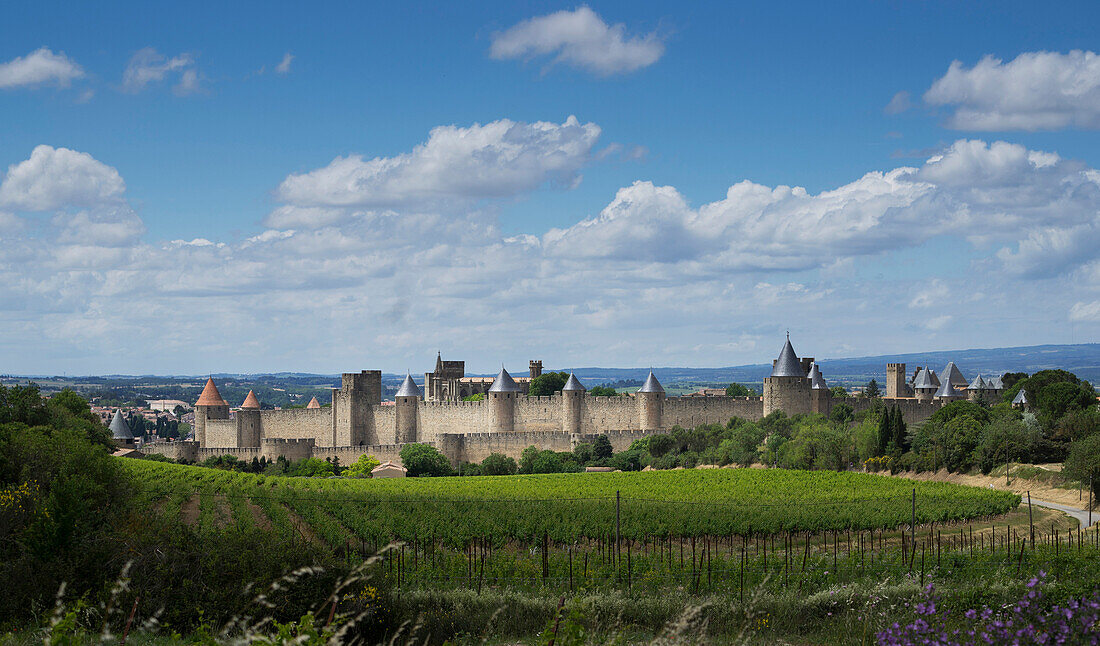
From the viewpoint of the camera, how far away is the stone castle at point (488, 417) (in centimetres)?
5422

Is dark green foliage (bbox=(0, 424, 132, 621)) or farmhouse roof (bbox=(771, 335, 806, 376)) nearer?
dark green foliage (bbox=(0, 424, 132, 621))

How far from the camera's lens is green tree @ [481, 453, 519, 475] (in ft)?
165

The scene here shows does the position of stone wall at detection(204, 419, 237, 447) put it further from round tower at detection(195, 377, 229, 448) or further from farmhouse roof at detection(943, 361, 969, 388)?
farmhouse roof at detection(943, 361, 969, 388)

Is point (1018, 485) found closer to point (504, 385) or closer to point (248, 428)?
point (504, 385)

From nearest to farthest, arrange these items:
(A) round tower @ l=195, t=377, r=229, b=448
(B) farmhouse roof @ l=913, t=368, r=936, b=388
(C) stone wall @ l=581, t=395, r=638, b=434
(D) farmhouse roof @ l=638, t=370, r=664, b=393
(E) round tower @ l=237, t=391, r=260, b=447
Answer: (C) stone wall @ l=581, t=395, r=638, b=434, (D) farmhouse roof @ l=638, t=370, r=664, b=393, (E) round tower @ l=237, t=391, r=260, b=447, (A) round tower @ l=195, t=377, r=229, b=448, (B) farmhouse roof @ l=913, t=368, r=936, b=388

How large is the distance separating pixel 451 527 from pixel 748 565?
7.70 metres

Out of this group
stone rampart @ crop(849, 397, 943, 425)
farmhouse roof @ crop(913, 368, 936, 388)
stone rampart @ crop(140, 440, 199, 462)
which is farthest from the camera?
farmhouse roof @ crop(913, 368, 936, 388)

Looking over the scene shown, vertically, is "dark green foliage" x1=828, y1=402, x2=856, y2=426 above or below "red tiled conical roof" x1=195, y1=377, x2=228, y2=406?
below

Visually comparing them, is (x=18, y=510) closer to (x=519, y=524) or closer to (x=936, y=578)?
(x=519, y=524)

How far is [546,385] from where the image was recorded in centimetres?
7338

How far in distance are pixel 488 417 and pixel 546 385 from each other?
16024 mm

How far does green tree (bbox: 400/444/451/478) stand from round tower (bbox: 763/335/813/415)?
52.3 feet

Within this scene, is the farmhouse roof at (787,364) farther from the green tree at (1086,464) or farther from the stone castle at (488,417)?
the green tree at (1086,464)

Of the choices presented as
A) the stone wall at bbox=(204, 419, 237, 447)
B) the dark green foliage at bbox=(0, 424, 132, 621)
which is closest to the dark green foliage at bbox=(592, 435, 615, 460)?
the stone wall at bbox=(204, 419, 237, 447)
